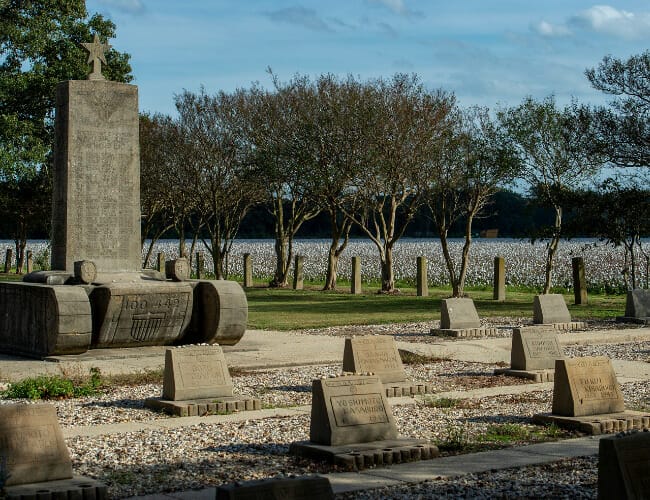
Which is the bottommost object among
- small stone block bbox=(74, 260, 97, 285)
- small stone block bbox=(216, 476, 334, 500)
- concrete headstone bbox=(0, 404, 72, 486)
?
concrete headstone bbox=(0, 404, 72, 486)

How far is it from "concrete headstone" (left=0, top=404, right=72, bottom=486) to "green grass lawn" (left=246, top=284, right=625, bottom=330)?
14868 mm

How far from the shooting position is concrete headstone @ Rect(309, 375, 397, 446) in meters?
9.27

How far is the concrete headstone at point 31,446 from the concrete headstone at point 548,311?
1617cm

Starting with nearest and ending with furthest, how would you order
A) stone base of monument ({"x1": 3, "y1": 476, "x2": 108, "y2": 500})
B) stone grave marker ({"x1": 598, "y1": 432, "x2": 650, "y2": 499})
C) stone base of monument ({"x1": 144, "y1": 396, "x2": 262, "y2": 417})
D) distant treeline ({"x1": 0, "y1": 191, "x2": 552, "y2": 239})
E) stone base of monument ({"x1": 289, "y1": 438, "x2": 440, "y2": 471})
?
1. stone grave marker ({"x1": 598, "y1": 432, "x2": 650, "y2": 499})
2. stone base of monument ({"x1": 3, "y1": 476, "x2": 108, "y2": 500})
3. stone base of monument ({"x1": 289, "y1": 438, "x2": 440, "y2": 471})
4. stone base of monument ({"x1": 144, "y1": 396, "x2": 262, "y2": 417})
5. distant treeline ({"x1": 0, "y1": 191, "x2": 552, "y2": 239})

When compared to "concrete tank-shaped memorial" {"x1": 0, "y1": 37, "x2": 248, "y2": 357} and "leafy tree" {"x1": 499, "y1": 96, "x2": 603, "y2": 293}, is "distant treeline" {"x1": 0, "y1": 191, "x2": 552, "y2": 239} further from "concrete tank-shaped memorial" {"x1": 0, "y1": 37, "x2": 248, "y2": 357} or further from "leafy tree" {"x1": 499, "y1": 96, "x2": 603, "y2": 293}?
"concrete tank-shaped memorial" {"x1": 0, "y1": 37, "x2": 248, "y2": 357}

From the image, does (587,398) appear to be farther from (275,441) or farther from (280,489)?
(280,489)

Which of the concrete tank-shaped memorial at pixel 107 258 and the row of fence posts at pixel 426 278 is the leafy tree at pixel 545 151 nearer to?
the row of fence posts at pixel 426 278

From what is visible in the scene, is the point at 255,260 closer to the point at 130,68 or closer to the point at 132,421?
the point at 130,68

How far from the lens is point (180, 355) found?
39.5 ft

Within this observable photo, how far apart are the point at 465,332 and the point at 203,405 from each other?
1049 centimetres

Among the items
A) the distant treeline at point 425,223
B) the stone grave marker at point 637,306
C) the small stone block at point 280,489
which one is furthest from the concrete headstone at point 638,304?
the distant treeline at point 425,223

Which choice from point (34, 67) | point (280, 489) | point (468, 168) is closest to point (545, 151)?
point (468, 168)

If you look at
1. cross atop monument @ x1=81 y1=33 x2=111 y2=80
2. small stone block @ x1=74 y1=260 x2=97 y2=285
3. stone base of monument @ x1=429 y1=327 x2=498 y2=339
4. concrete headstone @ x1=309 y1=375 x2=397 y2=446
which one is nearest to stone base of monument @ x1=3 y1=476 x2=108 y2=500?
concrete headstone @ x1=309 y1=375 x2=397 y2=446

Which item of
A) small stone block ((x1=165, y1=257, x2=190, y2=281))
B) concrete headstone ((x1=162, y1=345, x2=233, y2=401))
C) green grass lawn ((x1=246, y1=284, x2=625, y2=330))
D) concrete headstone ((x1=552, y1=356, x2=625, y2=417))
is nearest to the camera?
concrete headstone ((x1=552, y1=356, x2=625, y2=417))
